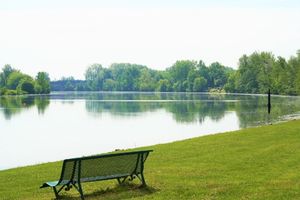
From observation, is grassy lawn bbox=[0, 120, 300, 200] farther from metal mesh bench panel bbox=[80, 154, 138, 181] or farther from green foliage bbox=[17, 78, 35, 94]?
green foliage bbox=[17, 78, 35, 94]

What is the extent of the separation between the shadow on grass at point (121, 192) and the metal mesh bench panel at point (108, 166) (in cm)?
40

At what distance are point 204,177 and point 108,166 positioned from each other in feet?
10.5

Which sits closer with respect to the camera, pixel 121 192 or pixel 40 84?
pixel 121 192

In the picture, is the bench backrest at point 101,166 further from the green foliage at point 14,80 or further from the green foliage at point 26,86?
the green foliage at point 14,80

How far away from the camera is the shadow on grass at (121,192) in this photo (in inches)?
431

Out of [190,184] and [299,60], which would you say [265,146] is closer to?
[190,184]

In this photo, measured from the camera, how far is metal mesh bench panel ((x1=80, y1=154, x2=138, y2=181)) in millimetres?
10656

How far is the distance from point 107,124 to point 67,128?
4592 mm

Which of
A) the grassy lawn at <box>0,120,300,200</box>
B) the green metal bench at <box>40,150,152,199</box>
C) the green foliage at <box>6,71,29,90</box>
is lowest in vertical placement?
the grassy lawn at <box>0,120,300,200</box>

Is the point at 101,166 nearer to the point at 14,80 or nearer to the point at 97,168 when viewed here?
the point at 97,168

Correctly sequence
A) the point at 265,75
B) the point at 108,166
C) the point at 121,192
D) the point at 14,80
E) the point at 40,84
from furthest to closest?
the point at 14,80 < the point at 40,84 < the point at 265,75 < the point at 121,192 < the point at 108,166

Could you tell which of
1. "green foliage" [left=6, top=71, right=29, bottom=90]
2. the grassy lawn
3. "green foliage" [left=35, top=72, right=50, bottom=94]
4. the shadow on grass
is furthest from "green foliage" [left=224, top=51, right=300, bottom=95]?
the shadow on grass

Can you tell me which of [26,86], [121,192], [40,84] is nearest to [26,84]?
[26,86]

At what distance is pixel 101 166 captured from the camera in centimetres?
1095
